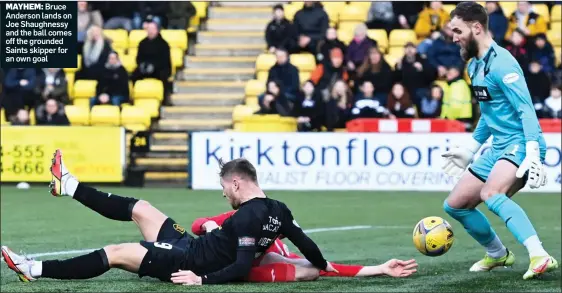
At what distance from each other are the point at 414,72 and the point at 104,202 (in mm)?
13371

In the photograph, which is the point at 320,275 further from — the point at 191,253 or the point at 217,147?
the point at 217,147

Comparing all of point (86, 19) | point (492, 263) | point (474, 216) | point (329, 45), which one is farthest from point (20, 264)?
point (86, 19)

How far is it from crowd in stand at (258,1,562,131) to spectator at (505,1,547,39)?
0.02m

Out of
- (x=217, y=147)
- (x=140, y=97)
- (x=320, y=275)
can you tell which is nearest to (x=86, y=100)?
(x=140, y=97)

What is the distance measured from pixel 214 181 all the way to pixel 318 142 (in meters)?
1.84

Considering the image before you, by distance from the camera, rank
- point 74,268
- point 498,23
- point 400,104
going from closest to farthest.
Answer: point 74,268
point 400,104
point 498,23

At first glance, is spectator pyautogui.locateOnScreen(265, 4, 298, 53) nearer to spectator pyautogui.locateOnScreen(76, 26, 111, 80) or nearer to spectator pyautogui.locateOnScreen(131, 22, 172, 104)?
spectator pyautogui.locateOnScreen(131, 22, 172, 104)

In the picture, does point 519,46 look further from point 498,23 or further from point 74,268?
point 74,268

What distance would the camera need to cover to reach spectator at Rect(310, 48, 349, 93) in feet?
71.6

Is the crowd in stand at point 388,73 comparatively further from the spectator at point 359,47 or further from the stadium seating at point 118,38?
the stadium seating at point 118,38

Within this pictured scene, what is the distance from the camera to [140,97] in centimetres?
2311

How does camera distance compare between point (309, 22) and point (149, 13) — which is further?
point (149, 13)

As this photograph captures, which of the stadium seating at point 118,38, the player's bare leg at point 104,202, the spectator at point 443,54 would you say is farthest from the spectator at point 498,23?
the player's bare leg at point 104,202

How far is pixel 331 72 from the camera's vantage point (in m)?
22.0
